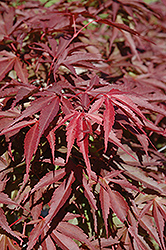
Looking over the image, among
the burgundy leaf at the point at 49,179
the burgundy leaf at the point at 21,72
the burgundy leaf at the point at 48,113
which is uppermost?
the burgundy leaf at the point at 21,72

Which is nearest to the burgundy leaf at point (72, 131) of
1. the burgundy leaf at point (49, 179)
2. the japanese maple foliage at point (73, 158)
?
the japanese maple foliage at point (73, 158)

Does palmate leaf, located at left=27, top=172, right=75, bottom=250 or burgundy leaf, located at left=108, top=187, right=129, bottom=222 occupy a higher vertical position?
palmate leaf, located at left=27, top=172, right=75, bottom=250

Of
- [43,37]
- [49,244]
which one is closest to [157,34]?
[43,37]

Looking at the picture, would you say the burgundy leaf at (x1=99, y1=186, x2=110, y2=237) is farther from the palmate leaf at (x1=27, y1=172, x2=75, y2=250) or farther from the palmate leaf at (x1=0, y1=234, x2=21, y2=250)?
the palmate leaf at (x1=0, y1=234, x2=21, y2=250)

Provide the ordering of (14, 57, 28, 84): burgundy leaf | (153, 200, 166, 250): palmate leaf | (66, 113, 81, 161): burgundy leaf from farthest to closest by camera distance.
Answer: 1. (14, 57, 28, 84): burgundy leaf
2. (153, 200, 166, 250): palmate leaf
3. (66, 113, 81, 161): burgundy leaf

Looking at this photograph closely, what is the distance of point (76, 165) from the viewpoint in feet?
2.78

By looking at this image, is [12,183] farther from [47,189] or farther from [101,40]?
[101,40]

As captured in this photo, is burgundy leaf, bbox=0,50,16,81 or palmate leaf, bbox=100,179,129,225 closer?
palmate leaf, bbox=100,179,129,225

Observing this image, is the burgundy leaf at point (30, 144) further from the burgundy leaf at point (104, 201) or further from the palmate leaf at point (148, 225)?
the palmate leaf at point (148, 225)

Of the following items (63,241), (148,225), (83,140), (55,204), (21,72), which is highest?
(21,72)

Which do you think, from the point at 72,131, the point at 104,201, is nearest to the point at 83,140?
the point at 72,131

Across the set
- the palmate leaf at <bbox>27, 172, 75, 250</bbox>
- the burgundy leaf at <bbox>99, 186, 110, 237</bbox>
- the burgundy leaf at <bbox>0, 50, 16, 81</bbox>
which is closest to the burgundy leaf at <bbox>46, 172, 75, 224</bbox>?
the palmate leaf at <bbox>27, 172, 75, 250</bbox>

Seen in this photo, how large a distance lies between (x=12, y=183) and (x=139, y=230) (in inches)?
20.0

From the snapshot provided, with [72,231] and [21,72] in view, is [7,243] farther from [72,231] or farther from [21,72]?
[21,72]
